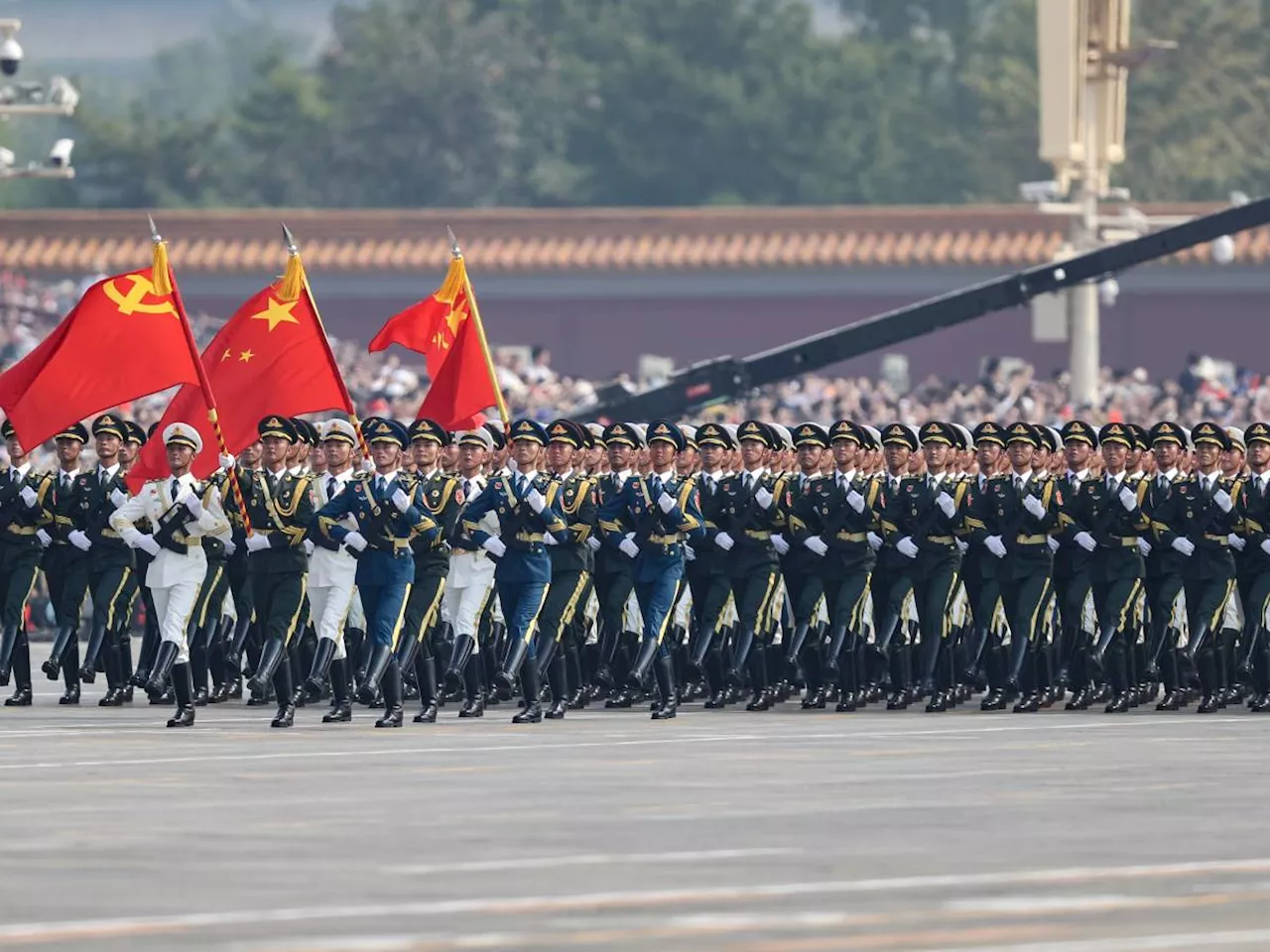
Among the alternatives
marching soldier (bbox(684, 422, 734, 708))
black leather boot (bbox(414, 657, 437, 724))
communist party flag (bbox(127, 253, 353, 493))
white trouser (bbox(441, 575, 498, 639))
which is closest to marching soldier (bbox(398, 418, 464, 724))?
black leather boot (bbox(414, 657, 437, 724))

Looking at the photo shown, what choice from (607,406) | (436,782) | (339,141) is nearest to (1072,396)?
(607,406)

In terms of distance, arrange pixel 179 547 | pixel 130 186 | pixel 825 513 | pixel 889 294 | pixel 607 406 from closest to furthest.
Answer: pixel 179 547
pixel 825 513
pixel 607 406
pixel 889 294
pixel 130 186

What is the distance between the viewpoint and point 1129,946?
10789 mm

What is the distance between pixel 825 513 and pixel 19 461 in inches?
187

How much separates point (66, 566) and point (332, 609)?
2.89 m

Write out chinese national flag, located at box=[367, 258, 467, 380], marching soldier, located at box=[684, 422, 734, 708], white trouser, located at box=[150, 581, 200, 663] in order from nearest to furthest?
white trouser, located at box=[150, 581, 200, 663] < marching soldier, located at box=[684, 422, 734, 708] < chinese national flag, located at box=[367, 258, 467, 380]

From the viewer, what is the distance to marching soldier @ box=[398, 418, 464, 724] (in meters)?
19.4

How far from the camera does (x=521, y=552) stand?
19.8 meters

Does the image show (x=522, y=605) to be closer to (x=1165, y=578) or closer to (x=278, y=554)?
(x=278, y=554)

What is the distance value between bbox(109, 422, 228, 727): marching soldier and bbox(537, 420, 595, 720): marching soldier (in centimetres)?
185

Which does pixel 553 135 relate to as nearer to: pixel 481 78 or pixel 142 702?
pixel 481 78

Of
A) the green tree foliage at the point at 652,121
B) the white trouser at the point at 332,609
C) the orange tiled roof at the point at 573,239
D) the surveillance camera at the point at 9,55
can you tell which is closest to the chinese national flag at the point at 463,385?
the white trouser at the point at 332,609

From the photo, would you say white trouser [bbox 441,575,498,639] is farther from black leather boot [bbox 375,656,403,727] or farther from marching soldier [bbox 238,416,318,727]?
marching soldier [bbox 238,416,318,727]

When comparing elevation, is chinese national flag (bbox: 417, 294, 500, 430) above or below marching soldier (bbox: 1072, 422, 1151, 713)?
above
